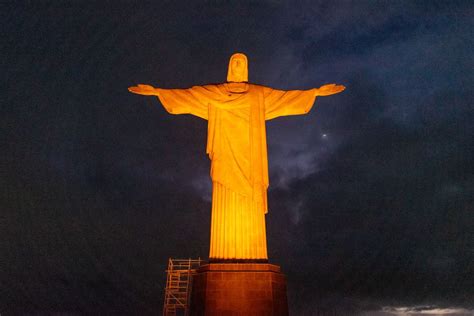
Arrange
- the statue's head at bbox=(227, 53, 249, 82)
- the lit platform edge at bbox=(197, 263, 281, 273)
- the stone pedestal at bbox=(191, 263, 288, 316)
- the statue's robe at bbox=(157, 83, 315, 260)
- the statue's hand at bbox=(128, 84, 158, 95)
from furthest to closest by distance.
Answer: the statue's head at bbox=(227, 53, 249, 82)
the statue's hand at bbox=(128, 84, 158, 95)
the statue's robe at bbox=(157, 83, 315, 260)
the lit platform edge at bbox=(197, 263, 281, 273)
the stone pedestal at bbox=(191, 263, 288, 316)

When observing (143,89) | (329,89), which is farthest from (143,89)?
(329,89)

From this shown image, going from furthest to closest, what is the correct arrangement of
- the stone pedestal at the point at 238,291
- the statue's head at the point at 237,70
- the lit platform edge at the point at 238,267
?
the statue's head at the point at 237,70
the lit platform edge at the point at 238,267
the stone pedestal at the point at 238,291

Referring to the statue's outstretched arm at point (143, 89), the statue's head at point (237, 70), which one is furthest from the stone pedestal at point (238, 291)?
the statue's head at point (237, 70)

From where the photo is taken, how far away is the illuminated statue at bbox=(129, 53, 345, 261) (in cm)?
900

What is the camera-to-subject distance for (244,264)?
8.34 meters

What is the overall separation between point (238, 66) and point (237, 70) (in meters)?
0.14

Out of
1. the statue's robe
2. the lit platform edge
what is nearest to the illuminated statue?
the statue's robe

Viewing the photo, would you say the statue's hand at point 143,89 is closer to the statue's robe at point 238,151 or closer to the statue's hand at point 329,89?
the statue's robe at point 238,151

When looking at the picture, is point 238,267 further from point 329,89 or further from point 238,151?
point 329,89

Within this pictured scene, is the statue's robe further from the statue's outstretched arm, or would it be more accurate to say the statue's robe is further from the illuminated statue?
the statue's outstretched arm

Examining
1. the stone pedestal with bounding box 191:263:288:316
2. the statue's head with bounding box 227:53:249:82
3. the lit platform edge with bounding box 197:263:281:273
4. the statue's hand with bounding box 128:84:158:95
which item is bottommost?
the stone pedestal with bounding box 191:263:288:316

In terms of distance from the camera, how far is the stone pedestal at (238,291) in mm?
7938

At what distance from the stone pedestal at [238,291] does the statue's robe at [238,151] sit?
524mm

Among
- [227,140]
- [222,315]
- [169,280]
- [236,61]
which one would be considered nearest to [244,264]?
[222,315]
